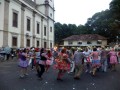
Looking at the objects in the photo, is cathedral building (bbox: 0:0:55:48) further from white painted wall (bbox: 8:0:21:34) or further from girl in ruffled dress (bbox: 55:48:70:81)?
girl in ruffled dress (bbox: 55:48:70:81)

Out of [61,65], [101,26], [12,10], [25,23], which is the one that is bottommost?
[61,65]

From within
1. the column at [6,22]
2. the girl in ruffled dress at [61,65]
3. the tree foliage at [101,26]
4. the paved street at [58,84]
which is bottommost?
the paved street at [58,84]

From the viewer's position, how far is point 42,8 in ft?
152

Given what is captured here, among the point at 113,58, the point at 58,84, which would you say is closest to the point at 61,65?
the point at 58,84

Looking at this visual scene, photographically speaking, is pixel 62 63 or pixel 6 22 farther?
pixel 6 22

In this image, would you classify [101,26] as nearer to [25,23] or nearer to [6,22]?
[25,23]

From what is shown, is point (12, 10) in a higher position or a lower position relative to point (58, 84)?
higher

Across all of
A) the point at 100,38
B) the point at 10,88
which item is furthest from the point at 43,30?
the point at 10,88

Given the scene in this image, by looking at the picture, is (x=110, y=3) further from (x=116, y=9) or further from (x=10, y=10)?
(x=10, y=10)

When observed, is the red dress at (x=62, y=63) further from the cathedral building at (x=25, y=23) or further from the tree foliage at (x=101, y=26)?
the tree foliage at (x=101, y=26)

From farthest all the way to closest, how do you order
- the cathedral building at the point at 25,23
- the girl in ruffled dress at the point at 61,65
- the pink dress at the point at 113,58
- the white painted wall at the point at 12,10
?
Answer: the white painted wall at the point at 12,10 < the cathedral building at the point at 25,23 < the pink dress at the point at 113,58 < the girl in ruffled dress at the point at 61,65

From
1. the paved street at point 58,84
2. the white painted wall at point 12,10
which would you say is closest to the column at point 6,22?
the white painted wall at point 12,10

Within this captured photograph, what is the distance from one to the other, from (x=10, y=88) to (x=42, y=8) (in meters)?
38.8

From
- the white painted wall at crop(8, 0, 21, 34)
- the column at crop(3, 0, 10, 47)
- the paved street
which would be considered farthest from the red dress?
the white painted wall at crop(8, 0, 21, 34)
